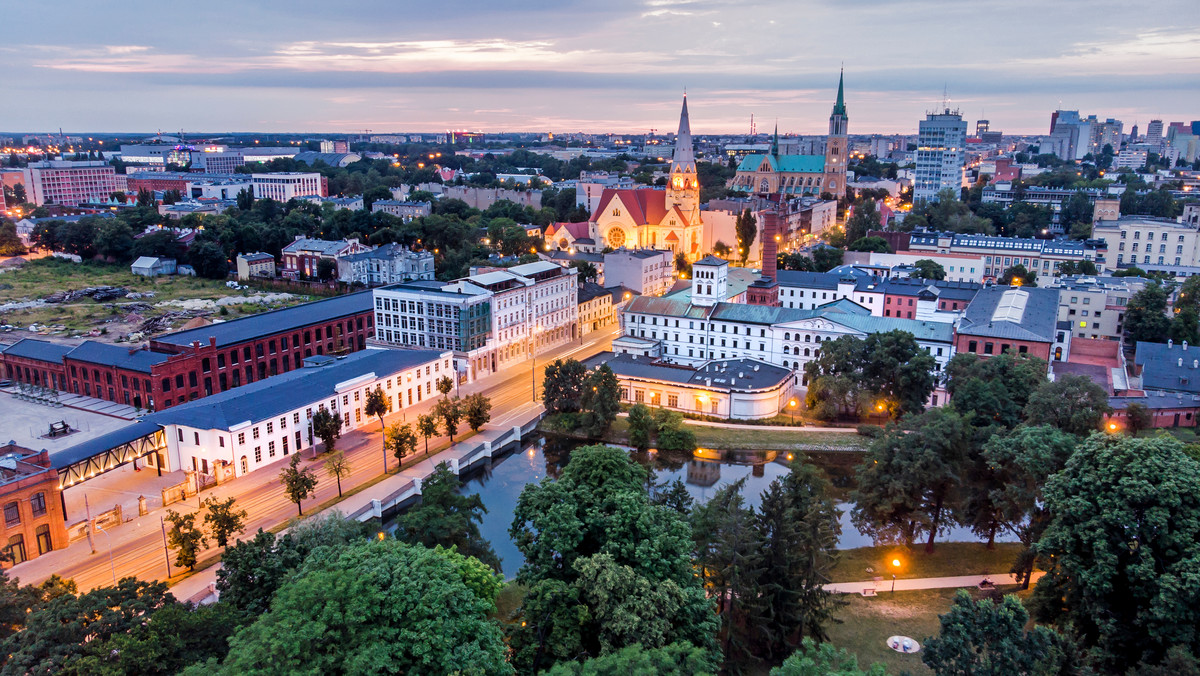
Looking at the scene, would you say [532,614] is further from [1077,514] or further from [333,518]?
[1077,514]

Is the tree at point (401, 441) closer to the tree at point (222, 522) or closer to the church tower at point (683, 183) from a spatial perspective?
the tree at point (222, 522)

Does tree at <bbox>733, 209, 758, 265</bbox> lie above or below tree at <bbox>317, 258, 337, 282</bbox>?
above

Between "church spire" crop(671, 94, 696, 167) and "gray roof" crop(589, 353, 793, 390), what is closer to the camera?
"gray roof" crop(589, 353, 793, 390)

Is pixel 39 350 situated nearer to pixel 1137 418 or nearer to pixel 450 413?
pixel 450 413

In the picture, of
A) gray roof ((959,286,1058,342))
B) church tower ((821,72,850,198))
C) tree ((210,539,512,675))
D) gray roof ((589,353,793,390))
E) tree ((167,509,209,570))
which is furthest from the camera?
church tower ((821,72,850,198))

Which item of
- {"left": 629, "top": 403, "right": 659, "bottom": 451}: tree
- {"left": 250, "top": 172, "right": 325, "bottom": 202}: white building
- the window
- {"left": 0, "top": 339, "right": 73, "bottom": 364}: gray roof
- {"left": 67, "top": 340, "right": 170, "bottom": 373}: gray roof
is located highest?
{"left": 250, "top": 172, "right": 325, "bottom": 202}: white building

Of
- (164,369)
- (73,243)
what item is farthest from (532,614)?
(73,243)

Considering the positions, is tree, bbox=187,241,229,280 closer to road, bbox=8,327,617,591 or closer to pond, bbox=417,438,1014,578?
road, bbox=8,327,617,591

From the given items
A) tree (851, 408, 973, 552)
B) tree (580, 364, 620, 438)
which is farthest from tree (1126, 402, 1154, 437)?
tree (580, 364, 620, 438)
